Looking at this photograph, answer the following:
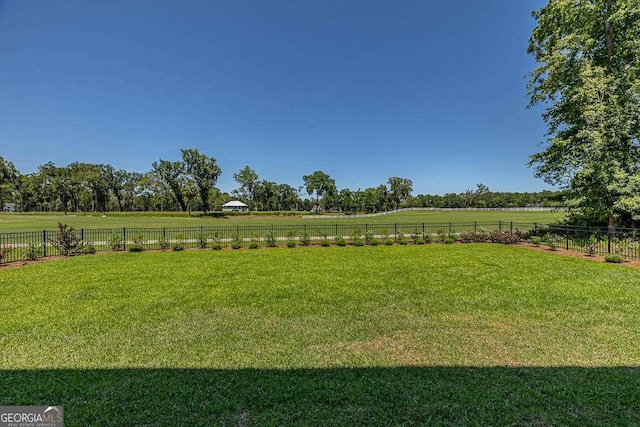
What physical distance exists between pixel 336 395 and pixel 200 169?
70.5 m

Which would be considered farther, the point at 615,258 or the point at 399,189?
the point at 399,189

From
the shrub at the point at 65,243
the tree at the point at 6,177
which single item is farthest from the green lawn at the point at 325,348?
the tree at the point at 6,177

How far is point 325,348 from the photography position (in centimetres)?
416

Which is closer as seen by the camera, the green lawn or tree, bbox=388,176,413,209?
the green lawn

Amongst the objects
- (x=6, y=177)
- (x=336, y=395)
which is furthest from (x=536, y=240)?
(x=6, y=177)

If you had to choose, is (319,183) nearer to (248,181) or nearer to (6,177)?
A: (248,181)

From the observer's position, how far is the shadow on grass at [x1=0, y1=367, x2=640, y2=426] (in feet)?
8.91

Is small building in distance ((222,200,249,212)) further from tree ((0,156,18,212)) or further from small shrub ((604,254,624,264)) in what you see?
small shrub ((604,254,624,264))

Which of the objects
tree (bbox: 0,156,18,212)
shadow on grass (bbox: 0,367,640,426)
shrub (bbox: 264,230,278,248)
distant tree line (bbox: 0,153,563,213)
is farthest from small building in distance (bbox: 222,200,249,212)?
shadow on grass (bbox: 0,367,640,426)

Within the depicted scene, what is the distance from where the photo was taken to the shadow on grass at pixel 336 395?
2.72 meters

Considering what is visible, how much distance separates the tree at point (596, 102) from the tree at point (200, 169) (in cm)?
6315

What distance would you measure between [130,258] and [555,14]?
85.4 feet

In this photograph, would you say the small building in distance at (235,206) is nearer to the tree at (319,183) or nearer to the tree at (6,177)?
the tree at (319,183)

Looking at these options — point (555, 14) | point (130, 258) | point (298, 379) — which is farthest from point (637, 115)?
point (130, 258)
